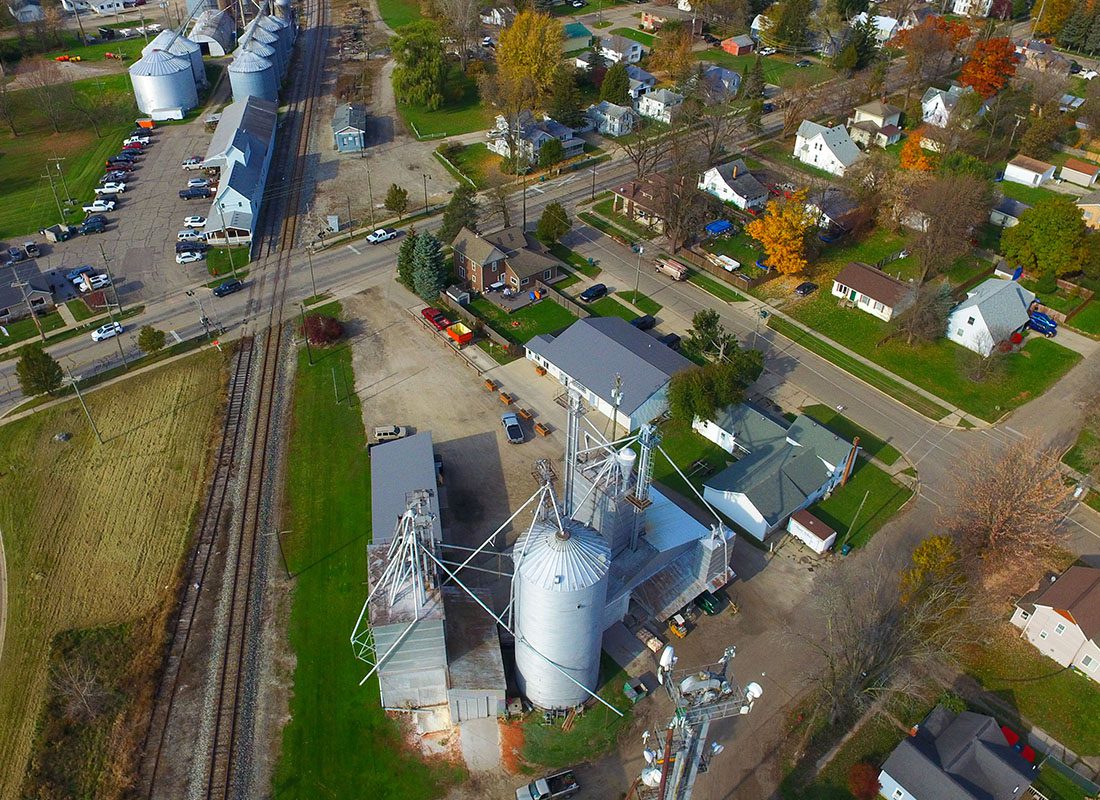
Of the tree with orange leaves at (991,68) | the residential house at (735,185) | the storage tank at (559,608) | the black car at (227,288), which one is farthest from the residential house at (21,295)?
the tree with orange leaves at (991,68)

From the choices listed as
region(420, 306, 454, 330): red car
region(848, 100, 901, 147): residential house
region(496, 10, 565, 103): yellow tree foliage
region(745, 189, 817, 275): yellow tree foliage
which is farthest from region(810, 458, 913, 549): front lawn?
region(496, 10, 565, 103): yellow tree foliage

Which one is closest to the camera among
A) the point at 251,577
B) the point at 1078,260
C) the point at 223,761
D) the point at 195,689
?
the point at 223,761

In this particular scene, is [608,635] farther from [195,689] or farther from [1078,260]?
[1078,260]

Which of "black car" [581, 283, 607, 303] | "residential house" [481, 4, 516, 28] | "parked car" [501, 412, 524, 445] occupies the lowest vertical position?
→ "parked car" [501, 412, 524, 445]

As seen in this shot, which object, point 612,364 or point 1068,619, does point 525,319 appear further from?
point 1068,619

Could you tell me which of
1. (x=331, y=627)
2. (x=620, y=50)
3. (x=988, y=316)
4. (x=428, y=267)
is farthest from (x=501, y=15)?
(x=331, y=627)

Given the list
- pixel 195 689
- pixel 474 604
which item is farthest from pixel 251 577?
pixel 474 604

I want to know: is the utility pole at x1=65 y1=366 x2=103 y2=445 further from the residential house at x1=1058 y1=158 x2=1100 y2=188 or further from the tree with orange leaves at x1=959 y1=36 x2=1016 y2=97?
the tree with orange leaves at x1=959 y1=36 x2=1016 y2=97
